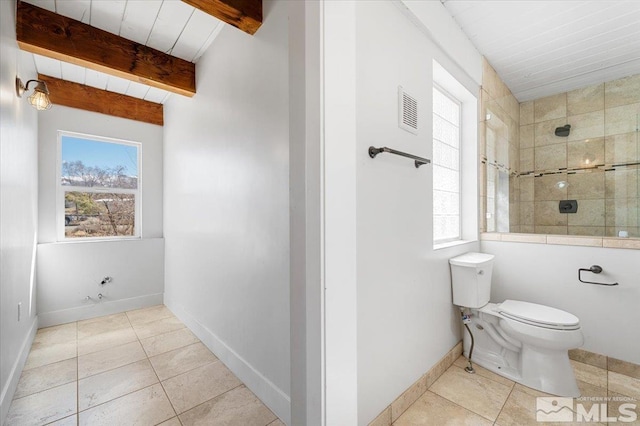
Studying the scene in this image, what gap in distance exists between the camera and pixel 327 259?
1007mm

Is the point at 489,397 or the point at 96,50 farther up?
the point at 96,50

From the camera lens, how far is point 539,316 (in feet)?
5.67

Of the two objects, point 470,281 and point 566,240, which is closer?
point 470,281

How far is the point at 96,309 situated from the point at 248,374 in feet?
7.65

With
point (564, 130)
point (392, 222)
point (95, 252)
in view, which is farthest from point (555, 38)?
point (95, 252)

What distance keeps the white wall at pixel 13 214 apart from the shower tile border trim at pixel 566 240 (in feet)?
11.1

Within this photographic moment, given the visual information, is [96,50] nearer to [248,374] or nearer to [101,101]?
[101,101]

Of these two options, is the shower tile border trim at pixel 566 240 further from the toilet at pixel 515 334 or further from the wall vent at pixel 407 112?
the wall vent at pixel 407 112

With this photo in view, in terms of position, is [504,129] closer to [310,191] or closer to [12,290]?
[310,191]

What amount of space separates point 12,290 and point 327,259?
2090 millimetres

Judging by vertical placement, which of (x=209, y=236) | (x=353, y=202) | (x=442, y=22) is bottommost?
(x=209, y=236)

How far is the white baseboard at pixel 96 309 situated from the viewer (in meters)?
2.74

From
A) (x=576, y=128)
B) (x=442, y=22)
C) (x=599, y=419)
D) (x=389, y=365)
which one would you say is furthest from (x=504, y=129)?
(x=389, y=365)

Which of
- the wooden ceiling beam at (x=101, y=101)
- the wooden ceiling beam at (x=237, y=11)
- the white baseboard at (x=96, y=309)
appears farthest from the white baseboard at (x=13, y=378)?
the wooden ceiling beam at (x=237, y=11)
